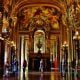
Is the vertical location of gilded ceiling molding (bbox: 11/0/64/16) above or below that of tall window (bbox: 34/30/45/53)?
above

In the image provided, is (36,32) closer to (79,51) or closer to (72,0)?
(72,0)

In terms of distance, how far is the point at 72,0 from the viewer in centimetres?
2791

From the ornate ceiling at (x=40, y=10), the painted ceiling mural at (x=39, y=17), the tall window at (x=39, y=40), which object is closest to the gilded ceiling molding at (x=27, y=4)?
the ornate ceiling at (x=40, y=10)

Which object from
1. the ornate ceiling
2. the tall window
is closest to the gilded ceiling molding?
the ornate ceiling

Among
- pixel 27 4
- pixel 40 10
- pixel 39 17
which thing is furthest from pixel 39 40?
pixel 27 4

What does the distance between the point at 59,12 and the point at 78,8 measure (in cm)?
1456

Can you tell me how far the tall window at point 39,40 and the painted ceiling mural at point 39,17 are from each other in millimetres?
1301

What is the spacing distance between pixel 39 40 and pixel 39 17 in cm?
356

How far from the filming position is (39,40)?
45312 millimetres

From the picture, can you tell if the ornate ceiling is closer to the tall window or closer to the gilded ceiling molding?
the gilded ceiling molding

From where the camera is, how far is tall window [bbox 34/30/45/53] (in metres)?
44.7

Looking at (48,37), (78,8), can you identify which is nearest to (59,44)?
(48,37)

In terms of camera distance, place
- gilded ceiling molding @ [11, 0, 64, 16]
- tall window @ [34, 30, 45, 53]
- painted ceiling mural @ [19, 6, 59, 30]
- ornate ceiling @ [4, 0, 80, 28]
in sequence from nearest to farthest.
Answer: ornate ceiling @ [4, 0, 80, 28] → gilded ceiling molding @ [11, 0, 64, 16] → painted ceiling mural @ [19, 6, 59, 30] → tall window @ [34, 30, 45, 53]

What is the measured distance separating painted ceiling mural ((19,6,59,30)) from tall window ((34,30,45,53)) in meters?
1.30
